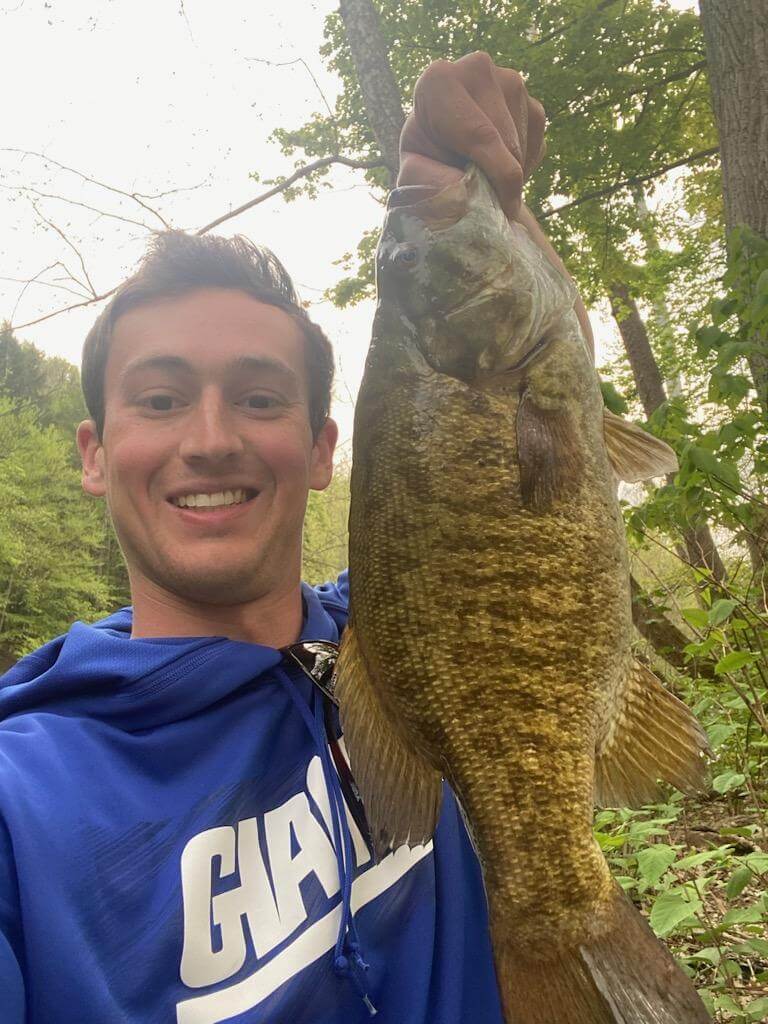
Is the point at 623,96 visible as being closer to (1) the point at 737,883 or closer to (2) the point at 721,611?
(2) the point at 721,611

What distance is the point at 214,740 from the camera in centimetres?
154

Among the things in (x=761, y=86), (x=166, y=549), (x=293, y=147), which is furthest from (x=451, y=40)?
(x=166, y=549)

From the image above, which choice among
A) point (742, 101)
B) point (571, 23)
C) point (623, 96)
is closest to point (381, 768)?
point (742, 101)

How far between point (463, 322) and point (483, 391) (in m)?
0.21

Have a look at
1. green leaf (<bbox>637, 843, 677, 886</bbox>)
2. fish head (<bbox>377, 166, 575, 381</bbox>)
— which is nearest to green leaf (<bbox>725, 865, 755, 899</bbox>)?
green leaf (<bbox>637, 843, 677, 886</bbox>)

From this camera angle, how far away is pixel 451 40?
24.3 ft

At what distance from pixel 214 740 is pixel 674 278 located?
36.9 ft

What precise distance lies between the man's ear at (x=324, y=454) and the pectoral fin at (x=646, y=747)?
979mm

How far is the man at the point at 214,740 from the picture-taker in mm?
1233

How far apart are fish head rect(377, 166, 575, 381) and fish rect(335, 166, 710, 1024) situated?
0.06ft

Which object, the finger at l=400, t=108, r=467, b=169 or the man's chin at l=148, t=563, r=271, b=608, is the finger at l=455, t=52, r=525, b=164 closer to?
the finger at l=400, t=108, r=467, b=169

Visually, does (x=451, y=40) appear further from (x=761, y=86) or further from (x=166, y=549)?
(x=166, y=549)

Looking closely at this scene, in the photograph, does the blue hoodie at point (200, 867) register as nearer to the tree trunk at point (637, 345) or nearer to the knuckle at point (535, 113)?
the knuckle at point (535, 113)

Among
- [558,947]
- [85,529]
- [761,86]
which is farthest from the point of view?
[85,529]
